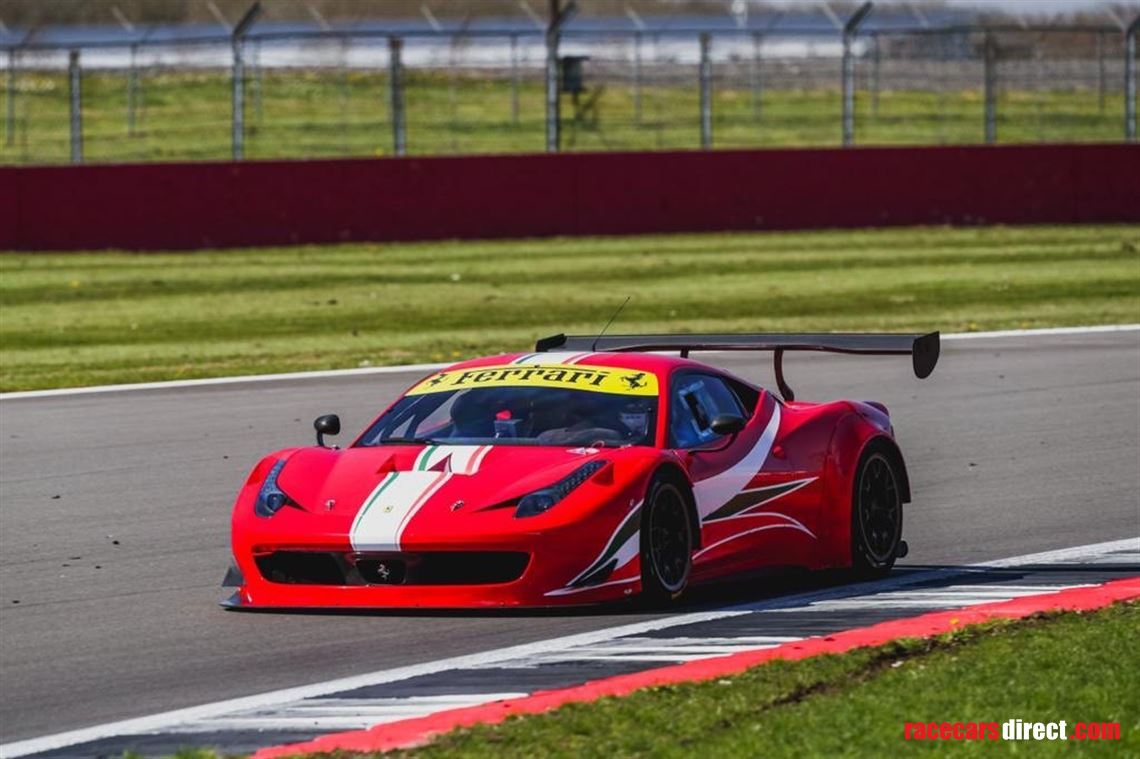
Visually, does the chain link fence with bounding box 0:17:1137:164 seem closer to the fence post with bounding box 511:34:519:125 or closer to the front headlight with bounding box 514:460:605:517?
the fence post with bounding box 511:34:519:125

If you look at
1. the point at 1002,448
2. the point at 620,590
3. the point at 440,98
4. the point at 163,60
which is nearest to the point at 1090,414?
the point at 1002,448

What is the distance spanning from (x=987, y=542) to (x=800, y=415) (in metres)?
1.30

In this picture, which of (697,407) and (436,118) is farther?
(436,118)

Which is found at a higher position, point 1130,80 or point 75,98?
point 1130,80

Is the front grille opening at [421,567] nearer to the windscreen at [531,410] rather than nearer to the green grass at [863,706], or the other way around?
the windscreen at [531,410]

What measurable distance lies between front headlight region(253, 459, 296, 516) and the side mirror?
1.81 meters

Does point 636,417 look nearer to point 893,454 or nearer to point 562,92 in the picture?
point 893,454

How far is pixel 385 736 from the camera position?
633 cm

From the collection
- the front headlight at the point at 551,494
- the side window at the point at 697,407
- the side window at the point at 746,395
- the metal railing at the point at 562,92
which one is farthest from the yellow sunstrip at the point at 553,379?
the metal railing at the point at 562,92

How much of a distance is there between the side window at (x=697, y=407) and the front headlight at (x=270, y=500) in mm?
1632

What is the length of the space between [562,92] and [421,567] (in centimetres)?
2410

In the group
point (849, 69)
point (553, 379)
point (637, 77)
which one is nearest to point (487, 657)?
point (553, 379)

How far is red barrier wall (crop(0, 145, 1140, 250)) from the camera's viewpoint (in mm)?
27047

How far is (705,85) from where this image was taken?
30.1m
